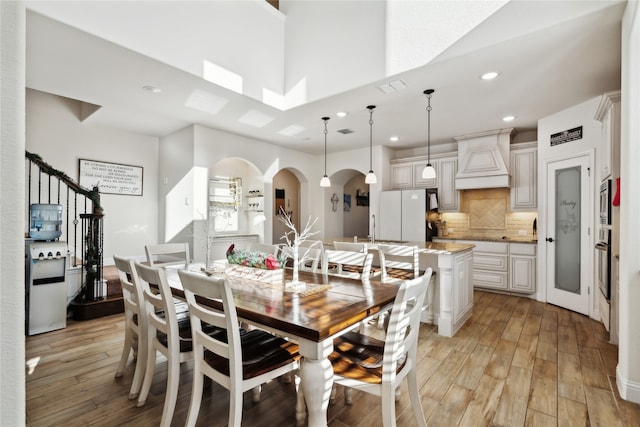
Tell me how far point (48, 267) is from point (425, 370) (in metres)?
3.99

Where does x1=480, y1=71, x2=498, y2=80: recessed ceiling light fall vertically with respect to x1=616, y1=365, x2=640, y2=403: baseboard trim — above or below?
above

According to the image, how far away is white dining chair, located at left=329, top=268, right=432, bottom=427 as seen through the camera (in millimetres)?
Result: 1452

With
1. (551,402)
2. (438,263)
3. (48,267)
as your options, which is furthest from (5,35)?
(48,267)

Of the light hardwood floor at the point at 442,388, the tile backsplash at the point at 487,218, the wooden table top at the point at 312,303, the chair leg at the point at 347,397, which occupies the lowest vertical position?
the light hardwood floor at the point at 442,388

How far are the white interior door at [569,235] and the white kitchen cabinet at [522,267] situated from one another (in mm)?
242

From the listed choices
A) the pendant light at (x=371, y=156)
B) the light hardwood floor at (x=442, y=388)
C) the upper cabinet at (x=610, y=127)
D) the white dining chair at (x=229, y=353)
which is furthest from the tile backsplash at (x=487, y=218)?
the white dining chair at (x=229, y=353)

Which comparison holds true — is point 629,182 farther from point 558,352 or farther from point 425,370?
point 425,370

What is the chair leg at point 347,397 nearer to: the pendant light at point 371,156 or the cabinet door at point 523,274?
the pendant light at point 371,156

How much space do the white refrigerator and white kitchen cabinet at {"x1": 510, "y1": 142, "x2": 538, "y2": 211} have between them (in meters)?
1.46

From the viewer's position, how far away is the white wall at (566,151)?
384 cm

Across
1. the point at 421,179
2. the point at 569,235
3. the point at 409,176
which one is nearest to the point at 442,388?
the point at 569,235

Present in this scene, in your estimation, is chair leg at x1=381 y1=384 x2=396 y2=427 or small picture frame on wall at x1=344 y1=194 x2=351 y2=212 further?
small picture frame on wall at x1=344 y1=194 x2=351 y2=212

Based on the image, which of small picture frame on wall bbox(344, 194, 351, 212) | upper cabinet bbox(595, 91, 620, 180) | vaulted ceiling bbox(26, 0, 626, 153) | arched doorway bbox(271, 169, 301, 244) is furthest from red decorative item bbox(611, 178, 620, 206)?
arched doorway bbox(271, 169, 301, 244)

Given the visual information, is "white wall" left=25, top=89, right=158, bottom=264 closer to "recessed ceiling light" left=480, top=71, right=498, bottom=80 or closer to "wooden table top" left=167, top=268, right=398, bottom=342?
"wooden table top" left=167, top=268, right=398, bottom=342
